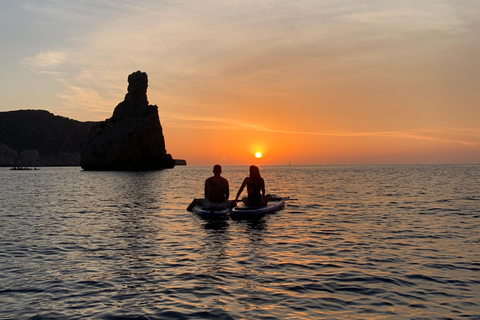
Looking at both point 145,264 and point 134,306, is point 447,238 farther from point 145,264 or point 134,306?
point 134,306

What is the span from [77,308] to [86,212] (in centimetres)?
1820

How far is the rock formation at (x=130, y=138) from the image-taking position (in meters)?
119

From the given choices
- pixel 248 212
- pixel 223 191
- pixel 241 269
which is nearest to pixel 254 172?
pixel 223 191

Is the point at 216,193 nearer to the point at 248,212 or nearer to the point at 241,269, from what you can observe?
the point at 248,212

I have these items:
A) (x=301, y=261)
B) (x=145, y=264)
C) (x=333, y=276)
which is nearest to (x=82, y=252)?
(x=145, y=264)

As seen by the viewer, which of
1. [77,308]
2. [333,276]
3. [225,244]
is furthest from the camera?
[225,244]

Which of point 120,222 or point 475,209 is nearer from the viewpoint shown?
point 120,222

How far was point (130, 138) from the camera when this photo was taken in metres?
119

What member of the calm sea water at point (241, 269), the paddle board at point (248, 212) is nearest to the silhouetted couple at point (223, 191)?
the paddle board at point (248, 212)

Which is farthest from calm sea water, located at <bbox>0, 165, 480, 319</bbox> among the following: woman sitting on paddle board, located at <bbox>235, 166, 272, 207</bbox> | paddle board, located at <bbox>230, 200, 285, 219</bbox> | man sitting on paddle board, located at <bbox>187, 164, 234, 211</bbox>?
woman sitting on paddle board, located at <bbox>235, 166, 272, 207</bbox>

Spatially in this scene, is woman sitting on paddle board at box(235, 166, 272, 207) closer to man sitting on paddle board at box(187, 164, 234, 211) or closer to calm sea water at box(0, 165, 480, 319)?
man sitting on paddle board at box(187, 164, 234, 211)

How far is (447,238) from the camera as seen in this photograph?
15148mm

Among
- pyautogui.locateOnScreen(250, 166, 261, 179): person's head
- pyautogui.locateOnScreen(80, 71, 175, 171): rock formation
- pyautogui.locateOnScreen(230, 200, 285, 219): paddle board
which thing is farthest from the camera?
pyautogui.locateOnScreen(80, 71, 175, 171): rock formation

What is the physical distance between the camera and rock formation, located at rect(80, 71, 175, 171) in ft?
391
